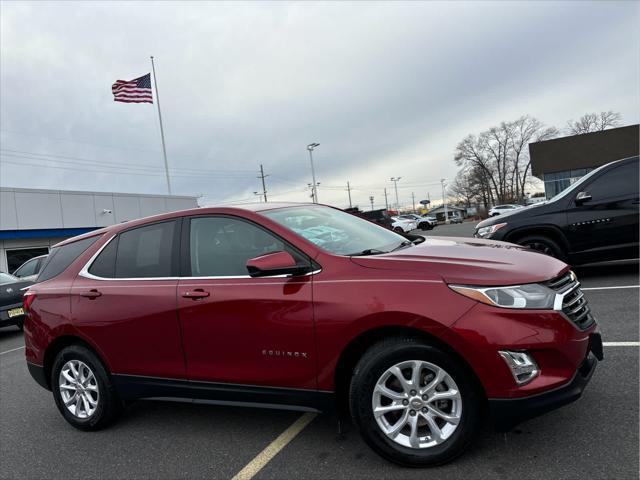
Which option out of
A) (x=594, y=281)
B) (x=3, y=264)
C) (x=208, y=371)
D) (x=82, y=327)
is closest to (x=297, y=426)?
(x=208, y=371)

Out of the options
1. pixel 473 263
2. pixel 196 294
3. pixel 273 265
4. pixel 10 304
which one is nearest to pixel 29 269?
pixel 10 304

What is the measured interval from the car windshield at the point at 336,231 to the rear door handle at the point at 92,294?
62.7 inches

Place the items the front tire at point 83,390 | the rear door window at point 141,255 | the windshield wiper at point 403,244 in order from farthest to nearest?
1. the front tire at point 83,390
2. the rear door window at point 141,255
3. the windshield wiper at point 403,244

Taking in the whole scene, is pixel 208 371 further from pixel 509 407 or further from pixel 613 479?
pixel 613 479

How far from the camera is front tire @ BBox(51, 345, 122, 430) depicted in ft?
12.6

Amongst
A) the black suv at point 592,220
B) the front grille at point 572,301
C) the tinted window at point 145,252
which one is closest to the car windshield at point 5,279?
the tinted window at point 145,252

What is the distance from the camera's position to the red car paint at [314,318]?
2561mm

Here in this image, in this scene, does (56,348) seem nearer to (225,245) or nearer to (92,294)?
(92,294)

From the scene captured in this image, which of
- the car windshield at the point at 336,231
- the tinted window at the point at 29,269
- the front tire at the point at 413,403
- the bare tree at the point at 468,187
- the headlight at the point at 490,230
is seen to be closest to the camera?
the front tire at the point at 413,403

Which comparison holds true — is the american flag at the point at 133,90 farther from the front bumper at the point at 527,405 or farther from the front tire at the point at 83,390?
the front bumper at the point at 527,405

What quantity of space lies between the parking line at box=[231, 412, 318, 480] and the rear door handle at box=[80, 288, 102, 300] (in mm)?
1842

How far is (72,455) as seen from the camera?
3539 millimetres

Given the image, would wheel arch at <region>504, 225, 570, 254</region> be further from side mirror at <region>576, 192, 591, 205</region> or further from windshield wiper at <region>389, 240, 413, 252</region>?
windshield wiper at <region>389, 240, 413, 252</region>

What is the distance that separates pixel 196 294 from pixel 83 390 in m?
1.56
